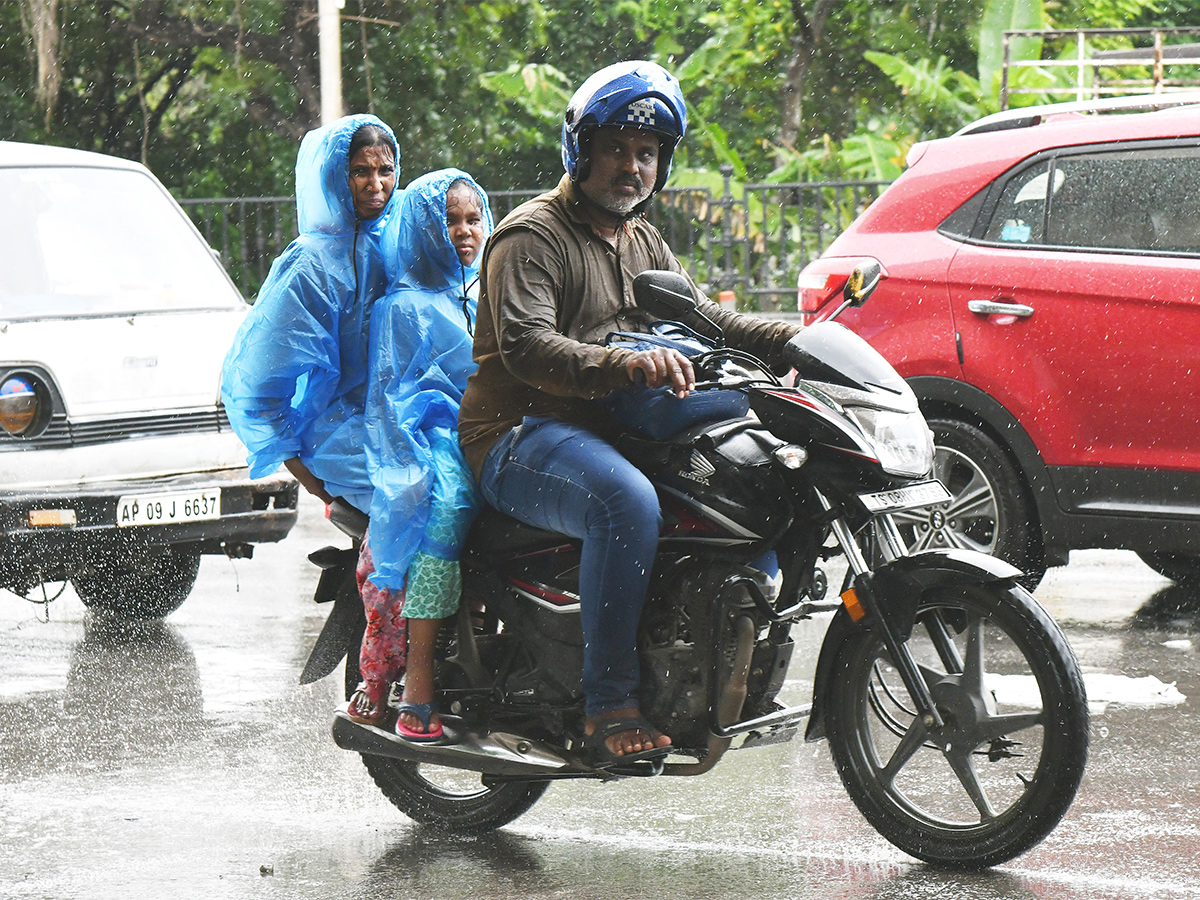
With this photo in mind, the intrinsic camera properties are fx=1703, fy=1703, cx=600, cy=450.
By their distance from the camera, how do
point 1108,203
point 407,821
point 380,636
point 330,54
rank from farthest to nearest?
point 330,54 < point 1108,203 < point 407,821 < point 380,636

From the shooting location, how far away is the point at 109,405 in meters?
7.22

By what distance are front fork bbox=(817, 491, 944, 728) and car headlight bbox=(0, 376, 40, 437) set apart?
164 inches

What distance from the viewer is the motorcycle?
393 centimetres

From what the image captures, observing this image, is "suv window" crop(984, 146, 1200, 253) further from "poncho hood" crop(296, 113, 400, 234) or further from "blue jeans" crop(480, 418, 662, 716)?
"blue jeans" crop(480, 418, 662, 716)

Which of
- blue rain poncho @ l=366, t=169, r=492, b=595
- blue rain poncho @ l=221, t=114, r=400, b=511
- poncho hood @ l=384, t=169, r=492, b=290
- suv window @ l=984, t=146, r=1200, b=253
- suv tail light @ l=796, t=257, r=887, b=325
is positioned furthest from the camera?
suv tail light @ l=796, t=257, r=887, b=325

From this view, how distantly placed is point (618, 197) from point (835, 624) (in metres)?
1.18

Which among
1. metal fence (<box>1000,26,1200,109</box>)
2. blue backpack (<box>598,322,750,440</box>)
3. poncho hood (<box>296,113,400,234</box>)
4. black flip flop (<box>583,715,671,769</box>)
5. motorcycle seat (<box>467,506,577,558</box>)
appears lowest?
black flip flop (<box>583,715,671,769</box>)

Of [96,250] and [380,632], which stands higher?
[96,250]

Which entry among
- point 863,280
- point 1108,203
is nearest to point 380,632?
point 863,280

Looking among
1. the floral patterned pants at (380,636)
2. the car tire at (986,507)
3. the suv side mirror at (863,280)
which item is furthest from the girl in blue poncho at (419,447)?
the car tire at (986,507)

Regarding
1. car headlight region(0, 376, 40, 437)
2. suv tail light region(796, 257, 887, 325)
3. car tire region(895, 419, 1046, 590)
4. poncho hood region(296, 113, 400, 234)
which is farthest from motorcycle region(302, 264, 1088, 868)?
car headlight region(0, 376, 40, 437)

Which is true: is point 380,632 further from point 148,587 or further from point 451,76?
point 451,76

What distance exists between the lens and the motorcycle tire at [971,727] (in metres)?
3.89

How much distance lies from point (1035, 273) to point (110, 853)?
423 cm
